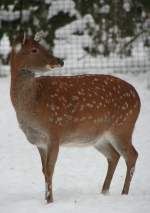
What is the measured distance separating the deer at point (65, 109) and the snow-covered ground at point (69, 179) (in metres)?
0.31

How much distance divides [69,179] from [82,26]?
6938 mm

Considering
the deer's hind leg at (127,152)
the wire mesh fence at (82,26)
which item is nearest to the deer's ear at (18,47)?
the deer's hind leg at (127,152)

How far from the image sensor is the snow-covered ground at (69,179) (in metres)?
7.42

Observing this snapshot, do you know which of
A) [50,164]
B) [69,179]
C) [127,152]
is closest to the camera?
[50,164]

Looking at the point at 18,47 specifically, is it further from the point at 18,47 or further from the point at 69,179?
the point at 69,179

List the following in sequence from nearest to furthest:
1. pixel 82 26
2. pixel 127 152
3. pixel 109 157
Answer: pixel 127 152
pixel 109 157
pixel 82 26

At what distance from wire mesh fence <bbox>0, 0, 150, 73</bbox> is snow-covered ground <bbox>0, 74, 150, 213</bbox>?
3170mm

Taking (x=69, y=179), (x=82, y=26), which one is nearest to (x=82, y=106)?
(x=69, y=179)

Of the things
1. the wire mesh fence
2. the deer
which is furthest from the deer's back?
the wire mesh fence

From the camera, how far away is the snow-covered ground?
24.3 ft

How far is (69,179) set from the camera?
893 centimetres

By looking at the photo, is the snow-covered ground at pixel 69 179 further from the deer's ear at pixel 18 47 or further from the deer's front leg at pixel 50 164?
the deer's ear at pixel 18 47

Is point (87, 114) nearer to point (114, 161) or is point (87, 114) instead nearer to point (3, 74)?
point (114, 161)

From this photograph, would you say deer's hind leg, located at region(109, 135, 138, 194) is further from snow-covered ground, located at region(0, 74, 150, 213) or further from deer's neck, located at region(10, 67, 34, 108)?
deer's neck, located at region(10, 67, 34, 108)
